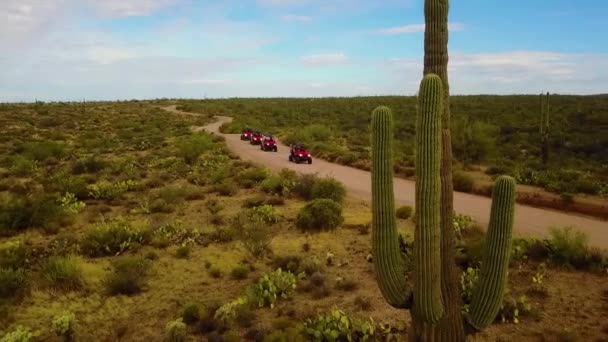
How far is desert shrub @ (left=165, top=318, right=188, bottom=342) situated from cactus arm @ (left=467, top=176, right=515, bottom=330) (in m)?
4.78

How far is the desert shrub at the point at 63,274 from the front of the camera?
10.6m

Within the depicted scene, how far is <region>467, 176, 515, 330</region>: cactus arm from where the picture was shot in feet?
21.1

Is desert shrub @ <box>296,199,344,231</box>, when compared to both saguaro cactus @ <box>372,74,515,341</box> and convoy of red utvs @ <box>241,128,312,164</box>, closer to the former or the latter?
saguaro cactus @ <box>372,74,515,341</box>

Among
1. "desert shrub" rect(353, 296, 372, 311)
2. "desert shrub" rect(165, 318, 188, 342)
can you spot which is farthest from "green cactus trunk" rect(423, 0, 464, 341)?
"desert shrub" rect(165, 318, 188, 342)

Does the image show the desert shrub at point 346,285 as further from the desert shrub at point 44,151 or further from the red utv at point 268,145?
the red utv at point 268,145

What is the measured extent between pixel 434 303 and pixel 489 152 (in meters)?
22.9

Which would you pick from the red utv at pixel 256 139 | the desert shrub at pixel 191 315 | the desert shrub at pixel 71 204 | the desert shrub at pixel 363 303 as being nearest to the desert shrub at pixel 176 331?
the desert shrub at pixel 191 315

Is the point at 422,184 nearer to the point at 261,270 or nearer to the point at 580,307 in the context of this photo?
the point at 580,307

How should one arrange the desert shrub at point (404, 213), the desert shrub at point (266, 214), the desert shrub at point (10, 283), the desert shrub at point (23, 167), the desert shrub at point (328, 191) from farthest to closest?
the desert shrub at point (23, 167)
the desert shrub at point (328, 191)
the desert shrub at point (404, 213)
the desert shrub at point (266, 214)
the desert shrub at point (10, 283)

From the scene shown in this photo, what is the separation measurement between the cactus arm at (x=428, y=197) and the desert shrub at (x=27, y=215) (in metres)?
12.6

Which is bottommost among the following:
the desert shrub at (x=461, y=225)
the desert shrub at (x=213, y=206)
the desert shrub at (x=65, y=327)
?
the desert shrub at (x=65, y=327)

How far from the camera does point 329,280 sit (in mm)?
10836

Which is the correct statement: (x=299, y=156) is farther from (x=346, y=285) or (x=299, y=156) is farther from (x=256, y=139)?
(x=346, y=285)

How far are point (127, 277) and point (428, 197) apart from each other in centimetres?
737
